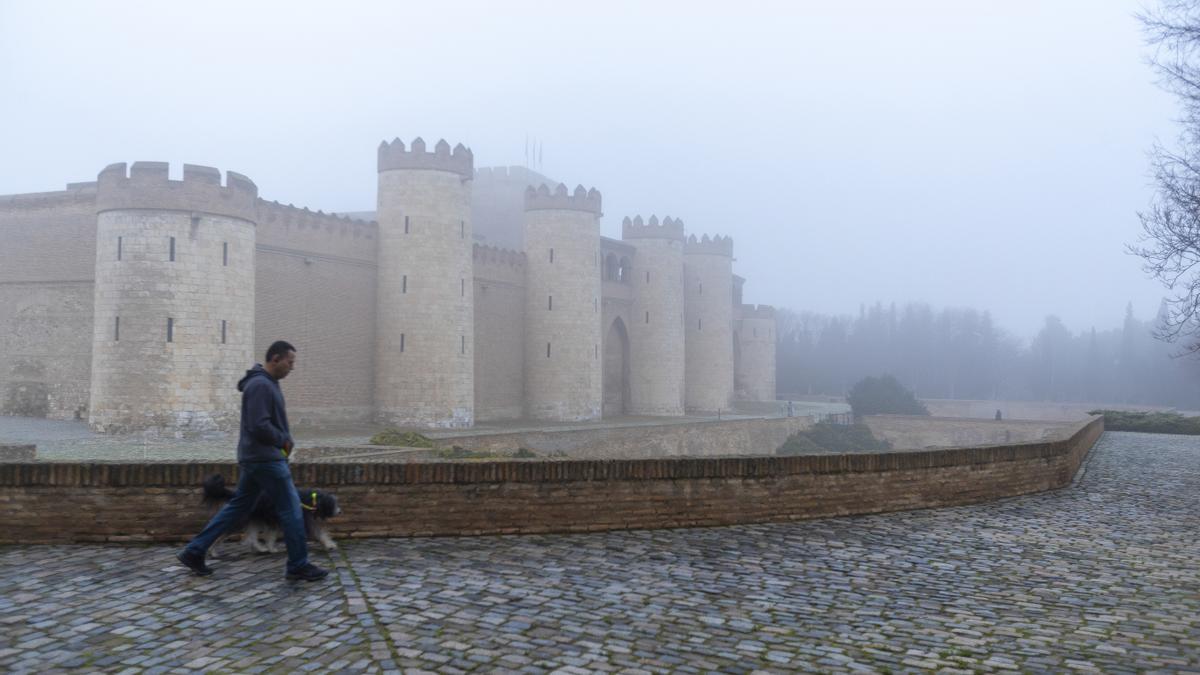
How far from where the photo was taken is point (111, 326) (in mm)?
21891

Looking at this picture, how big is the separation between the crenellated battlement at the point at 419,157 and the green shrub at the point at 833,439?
18569 mm

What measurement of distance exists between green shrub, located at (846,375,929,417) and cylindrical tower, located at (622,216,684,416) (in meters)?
11.0

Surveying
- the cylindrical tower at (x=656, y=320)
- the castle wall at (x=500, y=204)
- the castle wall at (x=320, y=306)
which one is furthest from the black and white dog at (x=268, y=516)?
the castle wall at (x=500, y=204)

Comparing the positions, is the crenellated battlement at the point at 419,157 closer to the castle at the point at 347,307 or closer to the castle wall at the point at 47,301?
the castle at the point at 347,307

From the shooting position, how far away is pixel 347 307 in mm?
28500

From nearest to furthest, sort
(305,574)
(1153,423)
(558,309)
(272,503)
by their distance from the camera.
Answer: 1. (305,574)
2. (272,503)
3. (1153,423)
4. (558,309)

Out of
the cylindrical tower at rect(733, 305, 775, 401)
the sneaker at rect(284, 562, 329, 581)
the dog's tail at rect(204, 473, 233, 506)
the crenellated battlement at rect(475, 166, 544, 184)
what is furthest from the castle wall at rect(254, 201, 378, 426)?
the crenellated battlement at rect(475, 166, 544, 184)

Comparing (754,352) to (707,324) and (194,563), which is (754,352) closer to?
(707,324)

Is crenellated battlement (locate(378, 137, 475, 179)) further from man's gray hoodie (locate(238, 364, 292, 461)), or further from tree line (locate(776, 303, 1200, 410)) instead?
tree line (locate(776, 303, 1200, 410))

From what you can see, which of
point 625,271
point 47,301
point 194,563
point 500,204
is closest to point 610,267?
point 625,271

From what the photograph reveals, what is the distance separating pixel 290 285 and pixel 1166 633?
982 inches

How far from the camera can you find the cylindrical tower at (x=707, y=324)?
4647cm

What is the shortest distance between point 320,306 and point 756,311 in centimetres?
3344

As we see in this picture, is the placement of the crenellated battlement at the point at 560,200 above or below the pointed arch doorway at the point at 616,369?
above
